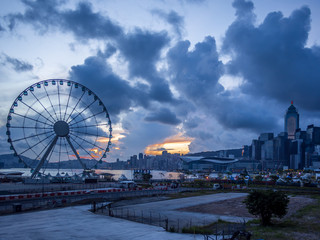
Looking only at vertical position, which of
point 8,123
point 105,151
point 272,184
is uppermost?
point 8,123

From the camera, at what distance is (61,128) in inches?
2894

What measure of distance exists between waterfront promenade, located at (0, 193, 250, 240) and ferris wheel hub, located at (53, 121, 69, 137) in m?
37.5

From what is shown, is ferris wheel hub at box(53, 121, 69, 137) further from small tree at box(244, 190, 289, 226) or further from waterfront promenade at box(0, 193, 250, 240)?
small tree at box(244, 190, 289, 226)

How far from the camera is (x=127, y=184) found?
76.2 metres

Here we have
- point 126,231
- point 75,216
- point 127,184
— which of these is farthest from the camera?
point 127,184

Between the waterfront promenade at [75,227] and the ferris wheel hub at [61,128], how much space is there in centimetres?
3755

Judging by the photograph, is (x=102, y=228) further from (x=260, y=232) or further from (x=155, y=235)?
(x=260, y=232)

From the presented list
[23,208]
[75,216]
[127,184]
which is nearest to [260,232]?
[75,216]

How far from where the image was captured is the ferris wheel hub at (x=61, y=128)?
7312 cm

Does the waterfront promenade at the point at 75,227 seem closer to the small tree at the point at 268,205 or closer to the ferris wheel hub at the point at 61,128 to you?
the small tree at the point at 268,205

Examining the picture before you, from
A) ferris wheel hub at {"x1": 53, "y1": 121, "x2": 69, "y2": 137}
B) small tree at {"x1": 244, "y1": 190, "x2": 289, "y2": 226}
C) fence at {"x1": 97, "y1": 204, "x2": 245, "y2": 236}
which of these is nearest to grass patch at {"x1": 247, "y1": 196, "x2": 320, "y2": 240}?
small tree at {"x1": 244, "y1": 190, "x2": 289, "y2": 226}

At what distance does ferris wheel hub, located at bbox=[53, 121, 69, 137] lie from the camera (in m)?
73.1

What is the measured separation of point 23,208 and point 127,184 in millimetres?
37035

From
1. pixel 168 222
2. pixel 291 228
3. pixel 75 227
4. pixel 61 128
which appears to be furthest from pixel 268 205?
pixel 61 128
